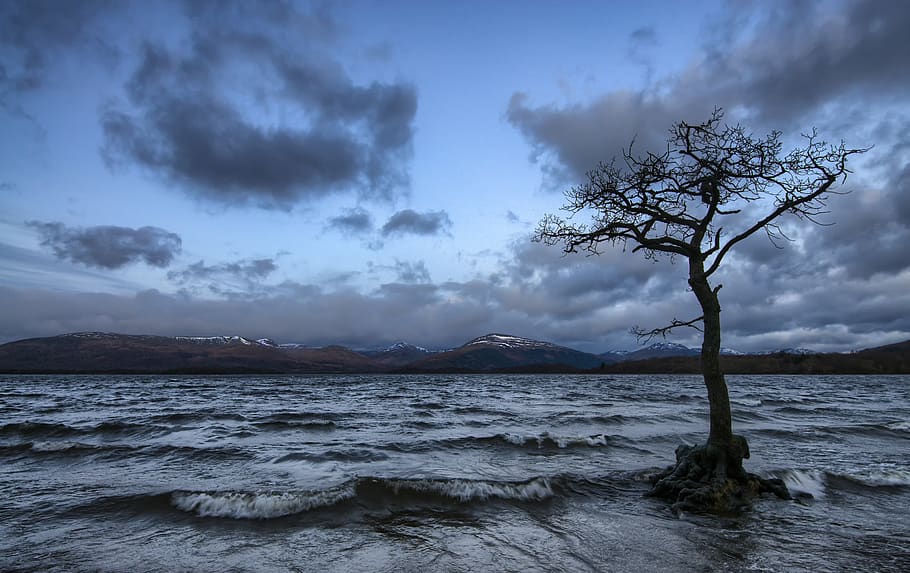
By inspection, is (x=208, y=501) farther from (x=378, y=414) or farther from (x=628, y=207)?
(x=378, y=414)

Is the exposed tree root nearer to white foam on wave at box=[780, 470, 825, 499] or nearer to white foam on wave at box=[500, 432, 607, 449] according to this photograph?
white foam on wave at box=[780, 470, 825, 499]

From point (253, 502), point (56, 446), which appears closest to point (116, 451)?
point (56, 446)

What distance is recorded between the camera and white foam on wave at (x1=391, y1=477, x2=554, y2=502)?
11.2m

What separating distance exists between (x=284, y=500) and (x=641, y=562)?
755cm

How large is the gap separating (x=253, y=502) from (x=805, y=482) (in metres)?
14.8

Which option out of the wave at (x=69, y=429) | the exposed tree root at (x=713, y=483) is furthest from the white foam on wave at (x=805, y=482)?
the wave at (x=69, y=429)

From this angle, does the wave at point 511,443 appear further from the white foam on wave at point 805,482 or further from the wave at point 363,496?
the white foam on wave at point 805,482

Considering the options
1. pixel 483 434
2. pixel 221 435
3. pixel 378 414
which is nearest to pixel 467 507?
pixel 483 434

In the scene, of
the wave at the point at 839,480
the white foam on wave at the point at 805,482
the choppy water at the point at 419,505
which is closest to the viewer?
the choppy water at the point at 419,505

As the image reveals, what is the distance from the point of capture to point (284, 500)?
404 inches

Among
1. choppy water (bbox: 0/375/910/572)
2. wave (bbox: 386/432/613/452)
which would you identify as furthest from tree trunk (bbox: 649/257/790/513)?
wave (bbox: 386/432/613/452)

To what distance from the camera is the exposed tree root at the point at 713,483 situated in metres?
9.93

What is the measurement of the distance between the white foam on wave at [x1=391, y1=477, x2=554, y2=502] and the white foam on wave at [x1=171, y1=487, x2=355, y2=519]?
1762 millimetres

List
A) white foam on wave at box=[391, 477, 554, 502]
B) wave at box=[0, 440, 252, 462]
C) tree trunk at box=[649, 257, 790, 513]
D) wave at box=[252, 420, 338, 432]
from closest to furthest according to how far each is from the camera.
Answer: tree trunk at box=[649, 257, 790, 513] < white foam on wave at box=[391, 477, 554, 502] < wave at box=[0, 440, 252, 462] < wave at box=[252, 420, 338, 432]
